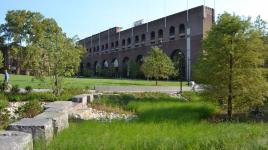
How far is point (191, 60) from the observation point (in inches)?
2717

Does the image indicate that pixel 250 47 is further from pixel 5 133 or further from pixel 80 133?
pixel 5 133

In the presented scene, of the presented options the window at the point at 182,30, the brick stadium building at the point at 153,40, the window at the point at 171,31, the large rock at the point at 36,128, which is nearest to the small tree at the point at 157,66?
the brick stadium building at the point at 153,40

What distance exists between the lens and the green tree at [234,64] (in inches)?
634

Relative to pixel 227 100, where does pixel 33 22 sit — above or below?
above

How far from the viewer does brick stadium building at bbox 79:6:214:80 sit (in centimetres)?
6944

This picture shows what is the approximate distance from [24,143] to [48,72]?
1527cm

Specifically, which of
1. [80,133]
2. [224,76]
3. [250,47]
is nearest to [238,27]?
[250,47]

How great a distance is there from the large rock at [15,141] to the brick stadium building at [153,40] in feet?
199

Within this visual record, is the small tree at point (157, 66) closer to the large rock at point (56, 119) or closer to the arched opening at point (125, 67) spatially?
the arched opening at point (125, 67)

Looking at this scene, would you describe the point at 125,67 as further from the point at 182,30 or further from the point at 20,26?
the point at 20,26

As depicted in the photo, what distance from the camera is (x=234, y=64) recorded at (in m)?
16.6

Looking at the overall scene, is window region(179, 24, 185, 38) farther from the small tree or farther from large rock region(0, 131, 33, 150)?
large rock region(0, 131, 33, 150)

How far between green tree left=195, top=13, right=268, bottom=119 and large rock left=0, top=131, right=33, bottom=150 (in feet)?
39.2

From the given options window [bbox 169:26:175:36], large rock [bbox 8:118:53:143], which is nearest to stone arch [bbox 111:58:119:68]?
window [bbox 169:26:175:36]
